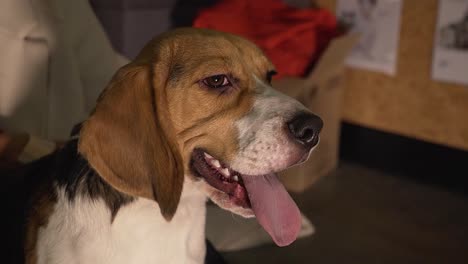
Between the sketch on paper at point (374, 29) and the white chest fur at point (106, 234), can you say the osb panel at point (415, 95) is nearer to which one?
the sketch on paper at point (374, 29)

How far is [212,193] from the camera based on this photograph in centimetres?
104

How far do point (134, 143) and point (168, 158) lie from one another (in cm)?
6

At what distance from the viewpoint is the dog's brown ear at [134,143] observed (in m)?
0.92

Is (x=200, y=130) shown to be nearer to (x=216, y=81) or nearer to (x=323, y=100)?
(x=216, y=81)

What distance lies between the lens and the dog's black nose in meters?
0.98

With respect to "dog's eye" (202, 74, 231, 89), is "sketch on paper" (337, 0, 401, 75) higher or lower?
lower

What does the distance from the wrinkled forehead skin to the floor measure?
769 mm

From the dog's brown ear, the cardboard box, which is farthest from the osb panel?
the dog's brown ear

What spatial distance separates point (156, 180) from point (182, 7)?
1.47m

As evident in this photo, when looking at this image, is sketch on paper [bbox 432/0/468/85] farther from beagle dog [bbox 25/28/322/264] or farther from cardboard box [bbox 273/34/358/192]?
beagle dog [bbox 25/28/322/264]

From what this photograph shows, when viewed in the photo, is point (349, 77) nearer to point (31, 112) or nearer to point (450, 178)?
point (450, 178)

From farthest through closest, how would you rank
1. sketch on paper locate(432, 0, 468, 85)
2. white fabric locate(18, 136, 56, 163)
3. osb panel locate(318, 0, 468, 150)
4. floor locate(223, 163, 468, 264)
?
osb panel locate(318, 0, 468, 150)
sketch on paper locate(432, 0, 468, 85)
floor locate(223, 163, 468, 264)
white fabric locate(18, 136, 56, 163)

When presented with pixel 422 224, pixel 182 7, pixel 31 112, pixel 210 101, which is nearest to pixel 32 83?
pixel 31 112

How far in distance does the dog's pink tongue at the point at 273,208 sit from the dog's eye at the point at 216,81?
177 mm
